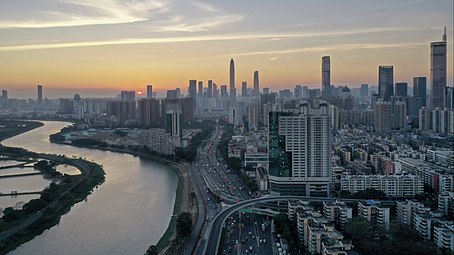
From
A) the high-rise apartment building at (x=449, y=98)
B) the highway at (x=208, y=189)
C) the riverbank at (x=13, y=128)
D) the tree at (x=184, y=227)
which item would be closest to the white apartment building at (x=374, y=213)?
the highway at (x=208, y=189)

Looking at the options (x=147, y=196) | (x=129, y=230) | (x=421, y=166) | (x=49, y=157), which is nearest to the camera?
(x=129, y=230)

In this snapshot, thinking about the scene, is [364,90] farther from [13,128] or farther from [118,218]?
[118,218]

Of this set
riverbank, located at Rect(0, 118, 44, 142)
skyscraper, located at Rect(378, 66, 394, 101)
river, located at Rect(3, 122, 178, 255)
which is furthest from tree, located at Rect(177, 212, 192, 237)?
skyscraper, located at Rect(378, 66, 394, 101)

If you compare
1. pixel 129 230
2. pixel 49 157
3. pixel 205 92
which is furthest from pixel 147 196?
pixel 205 92

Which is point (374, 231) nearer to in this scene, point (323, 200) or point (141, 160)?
point (323, 200)

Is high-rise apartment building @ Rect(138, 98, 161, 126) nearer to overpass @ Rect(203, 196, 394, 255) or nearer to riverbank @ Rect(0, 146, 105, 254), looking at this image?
riverbank @ Rect(0, 146, 105, 254)

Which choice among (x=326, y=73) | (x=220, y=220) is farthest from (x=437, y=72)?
(x=220, y=220)
